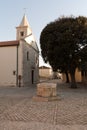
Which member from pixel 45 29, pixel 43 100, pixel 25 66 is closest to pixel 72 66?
pixel 45 29

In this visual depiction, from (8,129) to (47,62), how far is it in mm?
19351

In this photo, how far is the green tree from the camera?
22.2 metres

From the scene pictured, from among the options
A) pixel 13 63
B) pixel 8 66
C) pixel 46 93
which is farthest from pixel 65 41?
pixel 46 93

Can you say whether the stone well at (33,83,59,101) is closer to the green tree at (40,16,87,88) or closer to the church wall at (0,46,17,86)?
the green tree at (40,16,87,88)

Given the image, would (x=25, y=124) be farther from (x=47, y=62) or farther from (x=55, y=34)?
(x=47, y=62)

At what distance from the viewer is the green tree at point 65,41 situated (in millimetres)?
22250

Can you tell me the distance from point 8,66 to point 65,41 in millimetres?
9862

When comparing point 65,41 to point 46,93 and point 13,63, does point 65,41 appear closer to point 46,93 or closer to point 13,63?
point 13,63

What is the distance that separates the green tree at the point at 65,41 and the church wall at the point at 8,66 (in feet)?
19.5

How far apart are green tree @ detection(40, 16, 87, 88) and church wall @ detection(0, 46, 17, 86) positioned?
596cm

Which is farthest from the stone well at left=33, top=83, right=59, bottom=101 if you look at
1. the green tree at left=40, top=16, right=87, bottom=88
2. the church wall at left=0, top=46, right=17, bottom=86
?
the church wall at left=0, top=46, right=17, bottom=86

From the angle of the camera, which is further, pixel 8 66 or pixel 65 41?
pixel 8 66

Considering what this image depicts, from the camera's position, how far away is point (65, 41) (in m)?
22.2

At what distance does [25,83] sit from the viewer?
29.8 m
